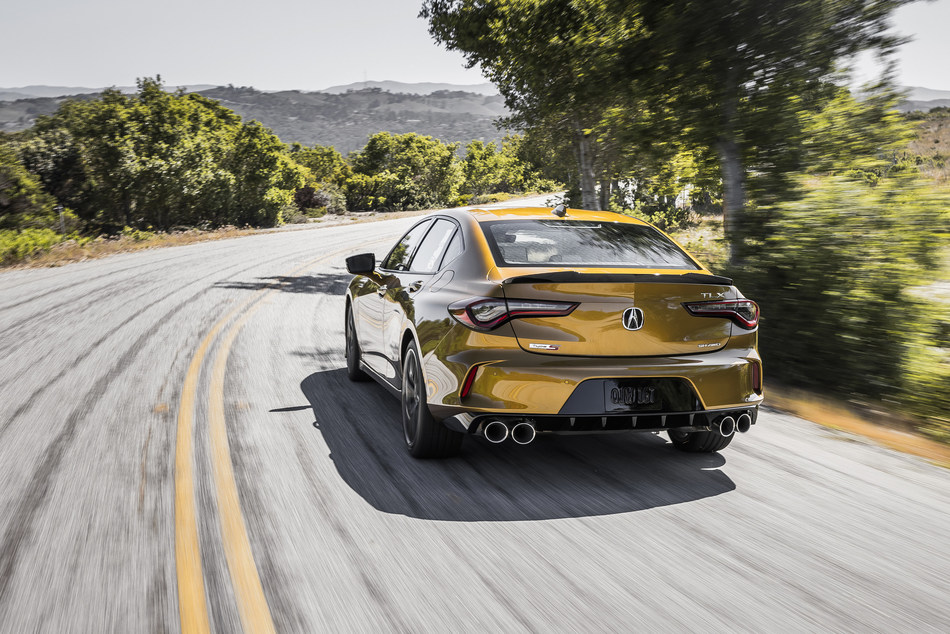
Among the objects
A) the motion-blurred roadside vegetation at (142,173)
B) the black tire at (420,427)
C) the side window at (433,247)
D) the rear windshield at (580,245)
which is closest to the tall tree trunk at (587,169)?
the side window at (433,247)

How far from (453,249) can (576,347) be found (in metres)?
1.29

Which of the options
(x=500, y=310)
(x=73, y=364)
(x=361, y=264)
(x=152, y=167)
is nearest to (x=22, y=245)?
(x=73, y=364)

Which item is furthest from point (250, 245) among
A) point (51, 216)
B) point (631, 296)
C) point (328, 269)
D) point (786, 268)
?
point (51, 216)

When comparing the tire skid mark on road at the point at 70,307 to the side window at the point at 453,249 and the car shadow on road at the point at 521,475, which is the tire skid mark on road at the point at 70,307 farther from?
the side window at the point at 453,249

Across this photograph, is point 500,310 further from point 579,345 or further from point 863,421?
point 863,421

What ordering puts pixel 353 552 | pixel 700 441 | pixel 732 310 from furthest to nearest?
pixel 700 441, pixel 732 310, pixel 353 552

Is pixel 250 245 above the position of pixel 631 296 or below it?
below

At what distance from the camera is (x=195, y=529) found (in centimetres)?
371

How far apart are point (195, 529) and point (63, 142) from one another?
62.9m

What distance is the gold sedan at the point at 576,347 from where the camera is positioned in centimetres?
405

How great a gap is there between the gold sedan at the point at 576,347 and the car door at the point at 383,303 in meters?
1.02

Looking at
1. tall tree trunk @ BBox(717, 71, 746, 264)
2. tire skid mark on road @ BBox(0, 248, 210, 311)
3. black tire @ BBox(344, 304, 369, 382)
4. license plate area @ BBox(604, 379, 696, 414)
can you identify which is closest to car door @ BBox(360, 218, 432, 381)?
black tire @ BBox(344, 304, 369, 382)

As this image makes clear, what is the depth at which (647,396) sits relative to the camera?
410 cm

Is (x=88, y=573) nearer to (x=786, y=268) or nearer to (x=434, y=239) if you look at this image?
(x=434, y=239)
